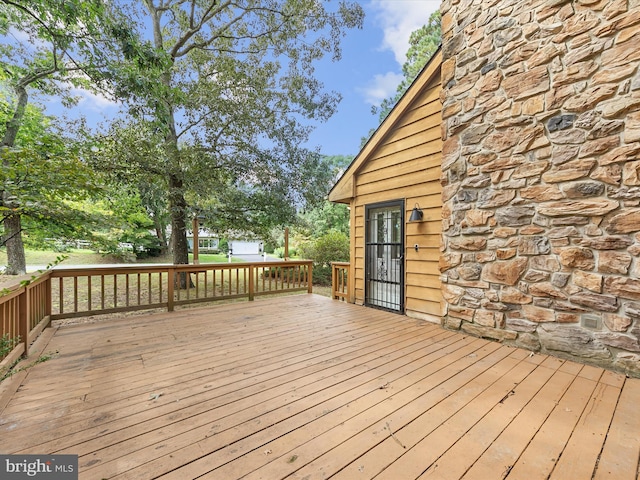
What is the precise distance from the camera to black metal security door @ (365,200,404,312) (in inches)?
181

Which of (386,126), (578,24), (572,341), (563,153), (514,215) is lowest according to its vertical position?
(572,341)

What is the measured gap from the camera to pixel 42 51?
573 centimetres

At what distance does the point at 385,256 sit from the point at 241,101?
5.25 m

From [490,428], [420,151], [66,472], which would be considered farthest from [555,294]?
[66,472]

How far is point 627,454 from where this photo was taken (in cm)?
148

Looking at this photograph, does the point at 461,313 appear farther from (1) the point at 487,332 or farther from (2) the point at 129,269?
(2) the point at 129,269

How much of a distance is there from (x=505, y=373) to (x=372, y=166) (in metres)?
3.72

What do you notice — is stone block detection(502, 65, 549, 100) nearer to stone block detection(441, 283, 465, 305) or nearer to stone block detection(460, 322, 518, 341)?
stone block detection(441, 283, 465, 305)

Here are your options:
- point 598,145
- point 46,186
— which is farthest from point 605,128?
point 46,186

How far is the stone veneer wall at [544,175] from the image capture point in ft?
8.11

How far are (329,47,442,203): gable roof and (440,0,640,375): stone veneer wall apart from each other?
28 cm

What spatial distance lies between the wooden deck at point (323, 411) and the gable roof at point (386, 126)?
316cm

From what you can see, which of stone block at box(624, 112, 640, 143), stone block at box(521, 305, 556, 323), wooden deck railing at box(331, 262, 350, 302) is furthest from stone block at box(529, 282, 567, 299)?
wooden deck railing at box(331, 262, 350, 302)

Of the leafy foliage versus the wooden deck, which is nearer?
the wooden deck
